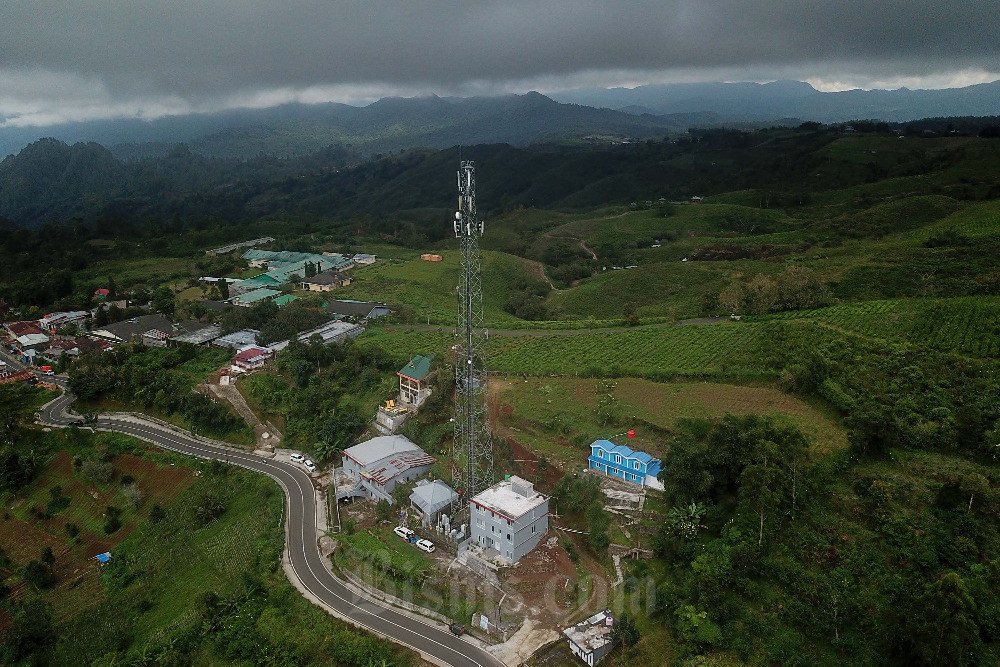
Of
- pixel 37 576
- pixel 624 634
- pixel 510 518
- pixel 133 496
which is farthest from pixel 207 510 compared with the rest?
pixel 624 634

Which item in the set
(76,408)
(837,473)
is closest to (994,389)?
(837,473)

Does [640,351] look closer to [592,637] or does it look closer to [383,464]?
[383,464]

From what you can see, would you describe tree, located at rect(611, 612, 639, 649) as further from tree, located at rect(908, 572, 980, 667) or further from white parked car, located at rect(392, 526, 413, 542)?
white parked car, located at rect(392, 526, 413, 542)

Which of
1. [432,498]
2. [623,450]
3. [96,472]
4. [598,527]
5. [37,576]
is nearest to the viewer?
[598,527]

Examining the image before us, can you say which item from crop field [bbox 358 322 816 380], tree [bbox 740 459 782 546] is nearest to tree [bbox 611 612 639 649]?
tree [bbox 740 459 782 546]

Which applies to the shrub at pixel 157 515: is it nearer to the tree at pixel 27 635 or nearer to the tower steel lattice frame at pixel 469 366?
the tree at pixel 27 635

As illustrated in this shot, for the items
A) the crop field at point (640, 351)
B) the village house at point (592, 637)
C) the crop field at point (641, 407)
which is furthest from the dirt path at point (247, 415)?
the village house at point (592, 637)
